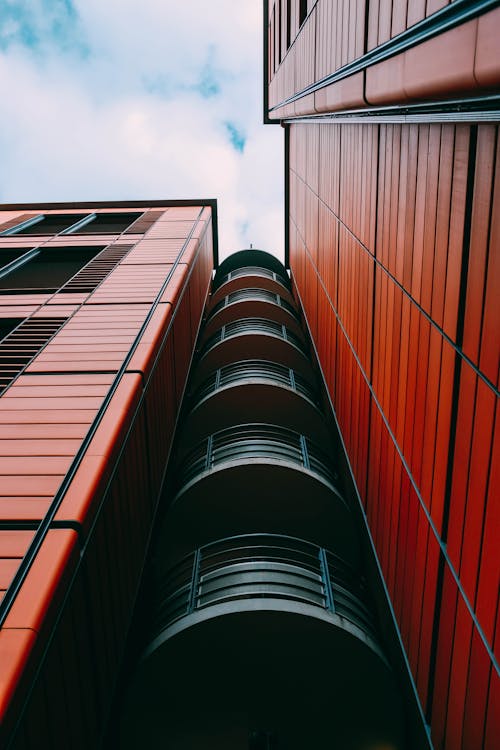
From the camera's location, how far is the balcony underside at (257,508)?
12.0m

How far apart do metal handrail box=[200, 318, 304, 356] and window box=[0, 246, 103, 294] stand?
5.62 metres

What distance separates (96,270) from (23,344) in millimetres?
6366

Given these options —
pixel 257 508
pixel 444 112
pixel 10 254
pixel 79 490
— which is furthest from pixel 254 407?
pixel 10 254

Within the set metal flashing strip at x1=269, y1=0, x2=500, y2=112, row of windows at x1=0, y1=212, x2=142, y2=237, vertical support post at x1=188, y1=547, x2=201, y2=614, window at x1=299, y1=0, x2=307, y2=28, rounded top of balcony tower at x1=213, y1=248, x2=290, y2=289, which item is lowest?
vertical support post at x1=188, y1=547, x2=201, y2=614

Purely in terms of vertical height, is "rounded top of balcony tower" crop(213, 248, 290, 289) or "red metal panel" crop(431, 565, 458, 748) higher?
"rounded top of balcony tower" crop(213, 248, 290, 289)

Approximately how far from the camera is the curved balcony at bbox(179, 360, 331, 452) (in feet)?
51.4

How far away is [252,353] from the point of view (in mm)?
20078

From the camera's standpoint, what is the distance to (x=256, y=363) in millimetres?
17922

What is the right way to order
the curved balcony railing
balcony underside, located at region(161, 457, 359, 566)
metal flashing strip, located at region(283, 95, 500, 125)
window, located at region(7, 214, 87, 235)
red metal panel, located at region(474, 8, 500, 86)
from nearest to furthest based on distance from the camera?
1. red metal panel, located at region(474, 8, 500, 86)
2. metal flashing strip, located at region(283, 95, 500, 125)
3. the curved balcony railing
4. balcony underside, located at region(161, 457, 359, 566)
5. window, located at region(7, 214, 87, 235)

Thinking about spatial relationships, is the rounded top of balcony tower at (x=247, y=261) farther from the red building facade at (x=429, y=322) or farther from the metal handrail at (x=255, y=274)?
the red building facade at (x=429, y=322)

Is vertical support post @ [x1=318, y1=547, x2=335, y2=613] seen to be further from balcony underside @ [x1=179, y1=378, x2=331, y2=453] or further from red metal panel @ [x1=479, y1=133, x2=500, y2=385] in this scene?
balcony underside @ [x1=179, y1=378, x2=331, y2=453]

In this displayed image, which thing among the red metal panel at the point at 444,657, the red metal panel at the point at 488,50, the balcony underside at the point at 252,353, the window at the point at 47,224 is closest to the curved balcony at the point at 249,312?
the balcony underside at the point at 252,353

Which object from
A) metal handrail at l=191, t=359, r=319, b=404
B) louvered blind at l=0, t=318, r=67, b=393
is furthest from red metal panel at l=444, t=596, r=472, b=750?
metal handrail at l=191, t=359, r=319, b=404

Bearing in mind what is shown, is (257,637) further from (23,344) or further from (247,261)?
(247,261)
